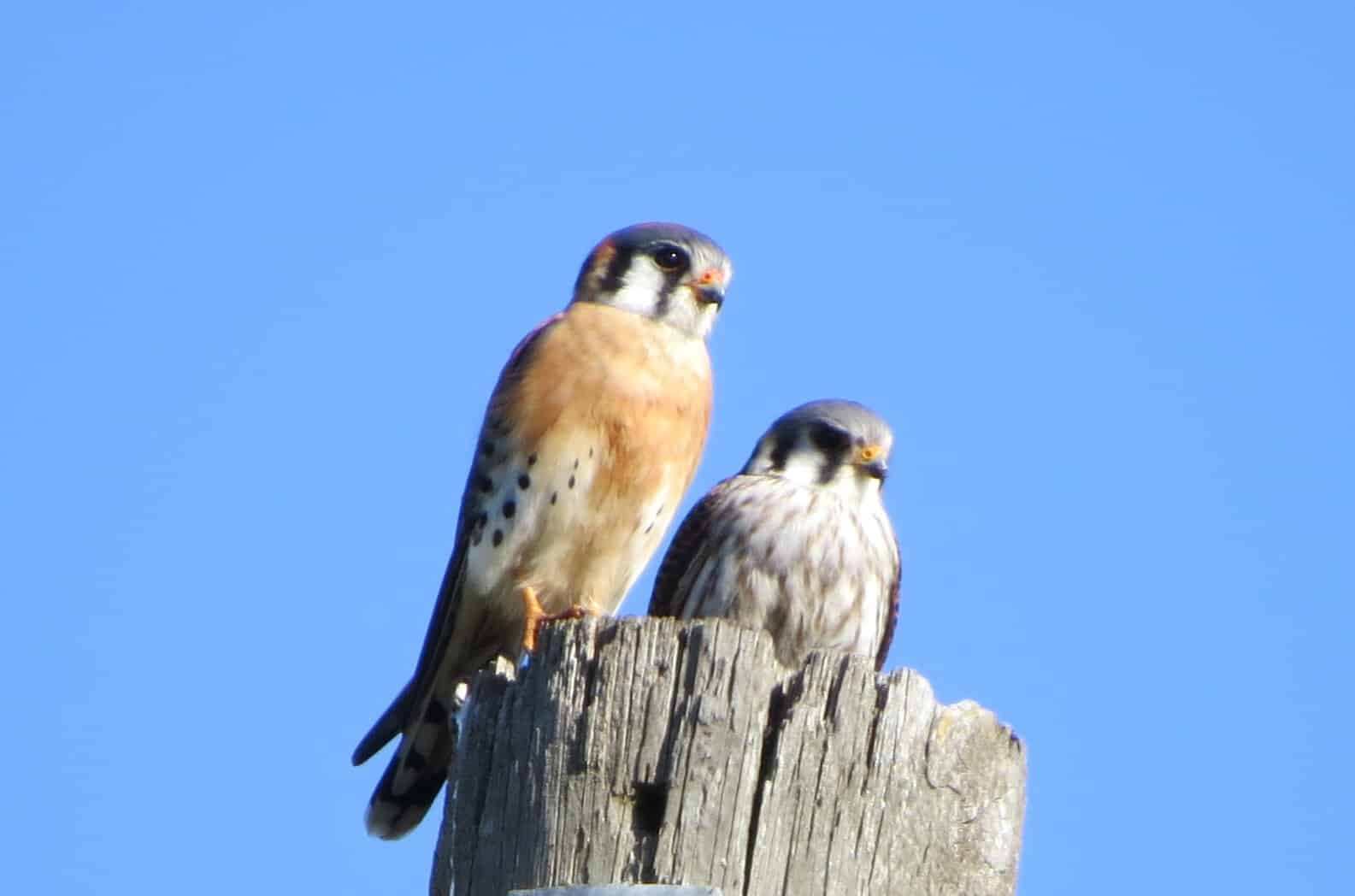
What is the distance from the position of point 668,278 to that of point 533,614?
48.6 inches

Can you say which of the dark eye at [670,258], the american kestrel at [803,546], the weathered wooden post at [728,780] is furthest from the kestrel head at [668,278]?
the weathered wooden post at [728,780]

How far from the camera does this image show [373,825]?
564 cm

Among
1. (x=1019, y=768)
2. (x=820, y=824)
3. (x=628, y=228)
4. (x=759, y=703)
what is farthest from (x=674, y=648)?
(x=628, y=228)

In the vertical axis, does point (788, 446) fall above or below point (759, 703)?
above

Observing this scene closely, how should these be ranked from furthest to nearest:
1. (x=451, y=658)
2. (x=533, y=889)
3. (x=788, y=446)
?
(x=788, y=446)
(x=451, y=658)
(x=533, y=889)

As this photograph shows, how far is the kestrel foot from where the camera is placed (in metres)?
5.64

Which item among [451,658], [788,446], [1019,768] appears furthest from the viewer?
[788,446]

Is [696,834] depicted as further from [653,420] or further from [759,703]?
[653,420]

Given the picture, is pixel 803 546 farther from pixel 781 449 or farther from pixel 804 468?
pixel 781 449

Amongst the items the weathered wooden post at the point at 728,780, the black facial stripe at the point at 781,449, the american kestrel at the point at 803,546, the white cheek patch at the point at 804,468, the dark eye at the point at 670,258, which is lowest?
the weathered wooden post at the point at 728,780

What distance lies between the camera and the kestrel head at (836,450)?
21.9 feet

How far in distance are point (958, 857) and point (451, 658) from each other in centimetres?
301

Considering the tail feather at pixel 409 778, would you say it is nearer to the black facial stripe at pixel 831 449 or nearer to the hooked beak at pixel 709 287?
the hooked beak at pixel 709 287

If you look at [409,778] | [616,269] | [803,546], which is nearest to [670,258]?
[616,269]
